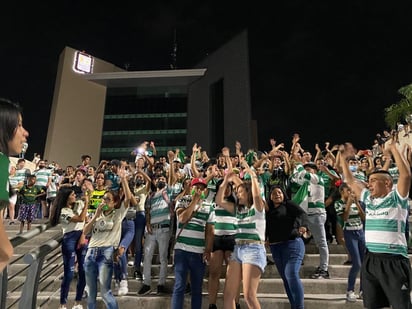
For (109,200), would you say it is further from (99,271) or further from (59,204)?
(59,204)

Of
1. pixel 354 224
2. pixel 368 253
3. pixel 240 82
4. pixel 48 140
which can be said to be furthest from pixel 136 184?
pixel 48 140

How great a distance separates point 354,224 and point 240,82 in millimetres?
20636

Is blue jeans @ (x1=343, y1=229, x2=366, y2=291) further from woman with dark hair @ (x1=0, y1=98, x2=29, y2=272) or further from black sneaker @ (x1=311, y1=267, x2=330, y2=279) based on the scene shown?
woman with dark hair @ (x1=0, y1=98, x2=29, y2=272)

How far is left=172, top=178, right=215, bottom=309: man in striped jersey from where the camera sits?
4.67m

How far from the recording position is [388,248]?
3432 mm

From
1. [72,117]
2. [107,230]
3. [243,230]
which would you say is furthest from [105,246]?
[72,117]

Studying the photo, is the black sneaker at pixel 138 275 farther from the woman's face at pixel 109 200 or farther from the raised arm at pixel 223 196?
the raised arm at pixel 223 196

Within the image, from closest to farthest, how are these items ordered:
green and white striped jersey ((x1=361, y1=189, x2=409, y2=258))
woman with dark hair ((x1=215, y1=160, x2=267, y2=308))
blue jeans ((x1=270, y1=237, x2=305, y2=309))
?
green and white striped jersey ((x1=361, y1=189, x2=409, y2=258)) → woman with dark hair ((x1=215, y1=160, x2=267, y2=308)) → blue jeans ((x1=270, y1=237, x2=305, y2=309))

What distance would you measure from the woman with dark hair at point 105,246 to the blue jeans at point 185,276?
841 mm

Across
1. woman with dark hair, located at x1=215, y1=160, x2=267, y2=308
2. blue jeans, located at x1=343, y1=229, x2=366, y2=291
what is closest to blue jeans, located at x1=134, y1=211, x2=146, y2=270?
woman with dark hair, located at x1=215, y1=160, x2=267, y2=308

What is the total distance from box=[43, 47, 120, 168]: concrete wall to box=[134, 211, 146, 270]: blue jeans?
20663 millimetres

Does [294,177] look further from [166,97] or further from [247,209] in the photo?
[166,97]

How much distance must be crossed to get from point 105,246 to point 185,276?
1.20 m

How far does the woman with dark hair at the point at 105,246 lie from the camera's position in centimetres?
466
